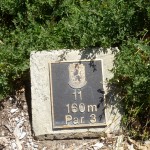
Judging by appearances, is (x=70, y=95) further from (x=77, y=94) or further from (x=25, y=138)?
(x=25, y=138)

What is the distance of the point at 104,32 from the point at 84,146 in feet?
3.97

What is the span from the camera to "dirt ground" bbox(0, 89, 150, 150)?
14.2 ft

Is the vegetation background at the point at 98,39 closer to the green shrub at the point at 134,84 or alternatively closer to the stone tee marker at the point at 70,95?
the green shrub at the point at 134,84

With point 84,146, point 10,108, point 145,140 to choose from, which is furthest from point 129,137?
point 10,108

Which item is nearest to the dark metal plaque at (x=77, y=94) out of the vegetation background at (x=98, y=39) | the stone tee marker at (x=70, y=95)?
the stone tee marker at (x=70, y=95)

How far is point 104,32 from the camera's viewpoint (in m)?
4.45

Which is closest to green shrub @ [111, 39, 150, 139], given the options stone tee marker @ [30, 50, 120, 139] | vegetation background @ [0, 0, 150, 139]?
vegetation background @ [0, 0, 150, 139]

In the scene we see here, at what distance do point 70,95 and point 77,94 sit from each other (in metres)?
0.07

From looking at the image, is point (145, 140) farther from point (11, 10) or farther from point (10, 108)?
point (11, 10)

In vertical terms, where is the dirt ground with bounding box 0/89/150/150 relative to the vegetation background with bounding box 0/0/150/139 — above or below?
below

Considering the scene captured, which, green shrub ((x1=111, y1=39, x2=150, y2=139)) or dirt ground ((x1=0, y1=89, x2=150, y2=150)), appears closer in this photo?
green shrub ((x1=111, y1=39, x2=150, y2=139))

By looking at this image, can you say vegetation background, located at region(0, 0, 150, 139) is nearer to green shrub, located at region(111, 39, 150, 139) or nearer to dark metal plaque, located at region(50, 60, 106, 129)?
green shrub, located at region(111, 39, 150, 139)

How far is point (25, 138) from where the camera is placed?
4.43 meters

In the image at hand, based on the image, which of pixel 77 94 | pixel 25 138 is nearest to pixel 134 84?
pixel 77 94
